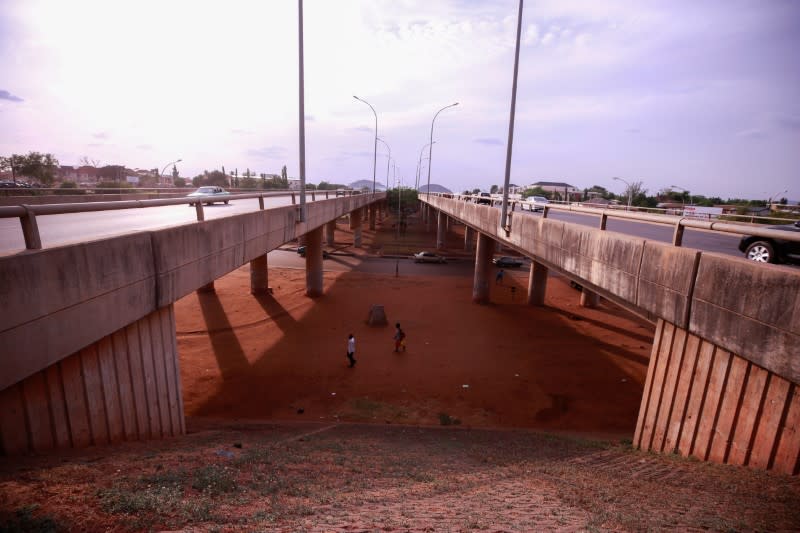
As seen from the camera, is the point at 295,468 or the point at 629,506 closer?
the point at 629,506

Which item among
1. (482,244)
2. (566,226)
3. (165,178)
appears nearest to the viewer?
(566,226)

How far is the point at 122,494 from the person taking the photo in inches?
150

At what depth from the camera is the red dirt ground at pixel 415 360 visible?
10.9 m

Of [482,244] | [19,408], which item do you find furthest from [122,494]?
[482,244]

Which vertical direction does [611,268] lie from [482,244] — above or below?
above

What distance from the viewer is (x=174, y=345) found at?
7547mm

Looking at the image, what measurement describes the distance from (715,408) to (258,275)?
21.6 metres

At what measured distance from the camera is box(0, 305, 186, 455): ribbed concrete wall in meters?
4.66

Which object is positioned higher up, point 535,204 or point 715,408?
point 535,204

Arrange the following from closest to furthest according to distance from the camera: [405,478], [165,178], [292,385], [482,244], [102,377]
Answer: [405,478] < [102,377] < [292,385] < [482,244] < [165,178]

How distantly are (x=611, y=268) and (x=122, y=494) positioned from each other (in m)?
8.13

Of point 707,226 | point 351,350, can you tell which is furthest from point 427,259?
point 707,226

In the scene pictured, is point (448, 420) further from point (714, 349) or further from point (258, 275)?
point (258, 275)

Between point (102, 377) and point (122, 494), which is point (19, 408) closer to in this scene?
point (102, 377)
